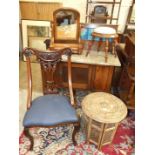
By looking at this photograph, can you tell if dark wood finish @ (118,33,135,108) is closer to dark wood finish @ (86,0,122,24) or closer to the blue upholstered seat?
the blue upholstered seat

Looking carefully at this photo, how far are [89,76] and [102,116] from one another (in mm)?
685

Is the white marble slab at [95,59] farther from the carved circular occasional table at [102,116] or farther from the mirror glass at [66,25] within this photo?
the carved circular occasional table at [102,116]

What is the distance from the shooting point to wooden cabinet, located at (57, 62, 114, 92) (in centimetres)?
191

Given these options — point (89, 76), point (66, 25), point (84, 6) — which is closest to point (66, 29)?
point (66, 25)

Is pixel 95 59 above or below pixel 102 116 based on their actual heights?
above

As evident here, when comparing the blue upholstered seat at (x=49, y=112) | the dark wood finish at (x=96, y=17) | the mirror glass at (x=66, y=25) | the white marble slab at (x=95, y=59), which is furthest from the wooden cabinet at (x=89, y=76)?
the dark wood finish at (x=96, y=17)

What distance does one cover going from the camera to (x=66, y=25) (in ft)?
5.96

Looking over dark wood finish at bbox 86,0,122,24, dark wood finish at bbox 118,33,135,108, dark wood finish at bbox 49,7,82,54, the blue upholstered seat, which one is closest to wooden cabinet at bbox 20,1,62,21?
dark wood finish at bbox 86,0,122,24

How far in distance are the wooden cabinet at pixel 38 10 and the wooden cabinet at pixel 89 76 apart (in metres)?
1.59

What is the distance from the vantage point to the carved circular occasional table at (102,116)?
139cm

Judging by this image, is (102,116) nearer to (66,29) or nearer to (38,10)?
(66,29)

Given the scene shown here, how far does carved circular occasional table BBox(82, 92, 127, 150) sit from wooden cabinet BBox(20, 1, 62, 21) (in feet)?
7.07
